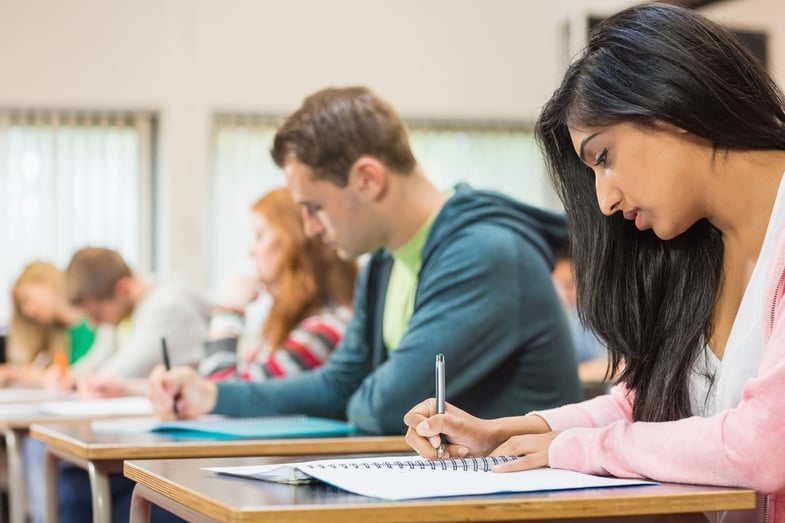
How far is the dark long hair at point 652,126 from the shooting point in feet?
3.98

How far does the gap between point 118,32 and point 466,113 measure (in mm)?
1805

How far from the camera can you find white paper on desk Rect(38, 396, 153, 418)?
98.1 inches

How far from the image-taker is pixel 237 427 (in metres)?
1.89

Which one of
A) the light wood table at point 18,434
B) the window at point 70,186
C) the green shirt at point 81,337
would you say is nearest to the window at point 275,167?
the window at point 70,186

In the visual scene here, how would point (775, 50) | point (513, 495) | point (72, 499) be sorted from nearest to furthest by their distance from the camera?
point (513, 495), point (72, 499), point (775, 50)

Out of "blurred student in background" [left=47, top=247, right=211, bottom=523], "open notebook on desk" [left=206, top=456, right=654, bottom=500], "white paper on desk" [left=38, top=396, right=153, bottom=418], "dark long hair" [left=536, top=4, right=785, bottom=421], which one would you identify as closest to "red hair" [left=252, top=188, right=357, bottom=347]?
"white paper on desk" [left=38, top=396, right=153, bottom=418]

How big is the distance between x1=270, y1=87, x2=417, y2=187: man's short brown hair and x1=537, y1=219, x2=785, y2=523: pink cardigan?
1038 millimetres

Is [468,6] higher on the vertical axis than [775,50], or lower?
higher

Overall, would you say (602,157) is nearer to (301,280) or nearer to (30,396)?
(301,280)

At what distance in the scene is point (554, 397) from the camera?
1947mm

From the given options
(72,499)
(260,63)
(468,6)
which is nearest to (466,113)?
(468,6)

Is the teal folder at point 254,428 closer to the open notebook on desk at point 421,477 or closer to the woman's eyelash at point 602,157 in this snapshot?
the open notebook on desk at point 421,477

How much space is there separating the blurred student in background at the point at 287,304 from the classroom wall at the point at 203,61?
2871 mm

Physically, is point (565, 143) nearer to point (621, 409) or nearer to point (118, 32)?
point (621, 409)
